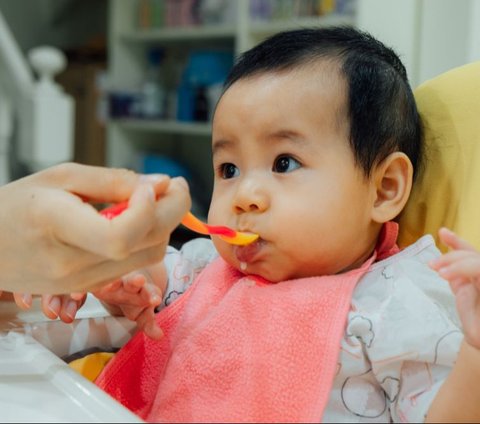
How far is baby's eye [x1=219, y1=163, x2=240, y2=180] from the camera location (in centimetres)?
83

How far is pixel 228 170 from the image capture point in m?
0.84

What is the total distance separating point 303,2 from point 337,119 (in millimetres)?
2314

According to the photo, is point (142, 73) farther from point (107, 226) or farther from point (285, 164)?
point (107, 226)

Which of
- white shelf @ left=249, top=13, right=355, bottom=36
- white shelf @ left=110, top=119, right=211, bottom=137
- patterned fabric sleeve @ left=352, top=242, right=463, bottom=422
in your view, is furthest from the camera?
white shelf @ left=110, top=119, right=211, bottom=137

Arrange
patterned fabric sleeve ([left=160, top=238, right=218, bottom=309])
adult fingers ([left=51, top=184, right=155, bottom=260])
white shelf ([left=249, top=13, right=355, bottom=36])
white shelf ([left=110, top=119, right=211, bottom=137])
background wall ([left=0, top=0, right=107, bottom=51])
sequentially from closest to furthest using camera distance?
adult fingers ([left=51, top=184, right=155, bottom=260]), patterned fabric sleeve ([left=160, top=238, right=218, bottom=309]), white shelf ([left=249, top=13, right=355, bottom=36]), white shelf ([left=110, top=119, right=211, bottom=137]), background wall ([left=0, top=0, right=107, bottom=51])

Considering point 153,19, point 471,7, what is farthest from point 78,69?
point 471,7

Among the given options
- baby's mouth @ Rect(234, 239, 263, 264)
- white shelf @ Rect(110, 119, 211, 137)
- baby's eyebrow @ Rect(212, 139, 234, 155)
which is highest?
baby's eyebrow @ Rect(212, 139, 234, 155)

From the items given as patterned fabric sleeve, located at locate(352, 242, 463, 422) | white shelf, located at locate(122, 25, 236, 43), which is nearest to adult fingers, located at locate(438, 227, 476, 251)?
patterned fabric sleeve, located at locate(352, 242, 463, 422)

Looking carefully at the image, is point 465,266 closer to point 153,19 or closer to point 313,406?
point 313,406

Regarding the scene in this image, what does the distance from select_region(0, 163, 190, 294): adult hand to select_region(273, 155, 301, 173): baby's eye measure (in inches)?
7.6

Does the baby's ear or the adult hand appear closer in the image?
the adult hand

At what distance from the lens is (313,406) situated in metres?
0.65

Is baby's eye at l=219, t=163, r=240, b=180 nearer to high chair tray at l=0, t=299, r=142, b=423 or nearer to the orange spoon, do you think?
the orange spoon

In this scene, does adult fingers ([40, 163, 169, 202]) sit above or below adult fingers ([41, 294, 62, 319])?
above
